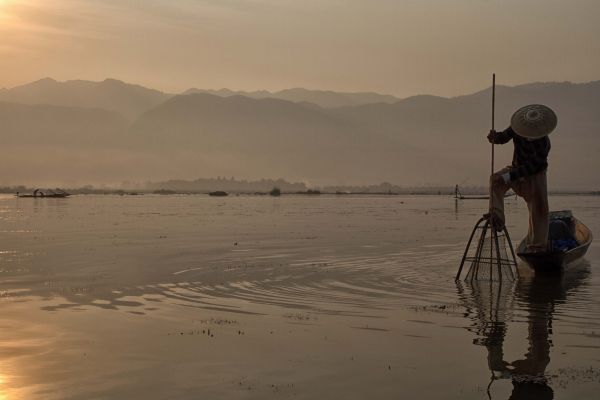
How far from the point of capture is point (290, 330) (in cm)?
1357

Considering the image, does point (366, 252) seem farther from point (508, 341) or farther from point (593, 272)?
point (508, 341)

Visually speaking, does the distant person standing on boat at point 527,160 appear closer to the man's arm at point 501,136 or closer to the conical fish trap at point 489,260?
the man's arm at point 501,136

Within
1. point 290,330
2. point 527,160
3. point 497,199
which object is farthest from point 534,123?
point 290,330

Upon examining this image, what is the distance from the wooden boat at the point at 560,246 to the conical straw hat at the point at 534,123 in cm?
425

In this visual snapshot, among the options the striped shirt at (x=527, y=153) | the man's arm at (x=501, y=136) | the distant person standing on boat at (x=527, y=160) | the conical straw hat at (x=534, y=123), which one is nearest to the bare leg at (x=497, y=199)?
the distant person standing on boat at (x=527, y=160)

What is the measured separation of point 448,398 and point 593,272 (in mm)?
17317

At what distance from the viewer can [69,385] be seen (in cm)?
967

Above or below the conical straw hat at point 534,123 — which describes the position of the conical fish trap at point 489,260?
below

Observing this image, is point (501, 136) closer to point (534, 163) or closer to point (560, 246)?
point (534, 163)

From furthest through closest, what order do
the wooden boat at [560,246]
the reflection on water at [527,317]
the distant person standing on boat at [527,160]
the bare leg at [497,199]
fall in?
the wooden boat at [560,246], the bare leg at [497,199], the distant person standing on boat at [527,160], the reflection on water at [527,317]

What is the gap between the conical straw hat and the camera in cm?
2027

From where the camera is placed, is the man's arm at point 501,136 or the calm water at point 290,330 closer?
the calm water at point 290,330

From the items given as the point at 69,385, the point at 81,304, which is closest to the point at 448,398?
the point at 69,385

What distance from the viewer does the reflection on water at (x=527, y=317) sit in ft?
32.8
